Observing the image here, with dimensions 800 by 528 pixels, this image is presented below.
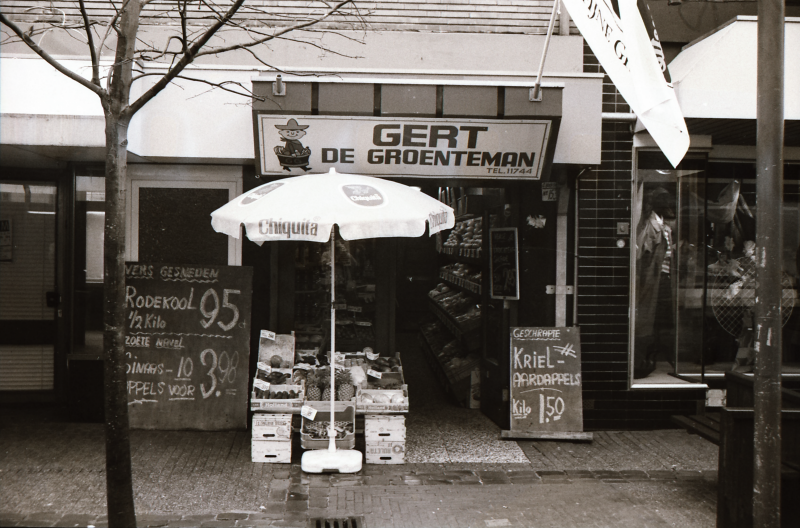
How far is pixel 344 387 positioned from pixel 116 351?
2.63m

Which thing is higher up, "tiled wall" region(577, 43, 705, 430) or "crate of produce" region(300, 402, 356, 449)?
"tiled wall" region(577, 43, 705, 430)

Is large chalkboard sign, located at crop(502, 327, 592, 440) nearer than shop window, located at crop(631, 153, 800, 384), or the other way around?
large chalkboard sign, located at crop(502, 327, 592, 440)

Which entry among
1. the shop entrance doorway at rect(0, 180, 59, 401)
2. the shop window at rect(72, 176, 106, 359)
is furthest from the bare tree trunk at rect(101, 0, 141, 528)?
the shop entrance doorway at rect(0, 180, 59, 401)

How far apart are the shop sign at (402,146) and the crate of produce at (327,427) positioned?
232cm

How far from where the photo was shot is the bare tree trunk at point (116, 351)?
4254 mm

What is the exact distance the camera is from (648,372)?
7648 mm

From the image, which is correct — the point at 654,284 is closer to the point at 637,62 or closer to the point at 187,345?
the point at 637,62

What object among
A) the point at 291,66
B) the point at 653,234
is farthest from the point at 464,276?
the point at 291,66

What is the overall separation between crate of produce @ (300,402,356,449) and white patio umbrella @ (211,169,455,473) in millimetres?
259

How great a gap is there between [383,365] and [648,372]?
121 inches

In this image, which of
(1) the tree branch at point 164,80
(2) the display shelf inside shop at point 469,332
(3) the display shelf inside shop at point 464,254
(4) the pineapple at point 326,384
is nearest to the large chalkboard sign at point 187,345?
(4) the pineapple at point 326,384

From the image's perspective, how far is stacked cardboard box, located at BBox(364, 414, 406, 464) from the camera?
6.29 meters

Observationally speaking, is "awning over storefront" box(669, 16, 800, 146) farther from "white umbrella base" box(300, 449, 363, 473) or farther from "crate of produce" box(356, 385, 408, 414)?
"white umbrella base" box(300, 449, 363, 473)

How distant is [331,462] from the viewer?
19.7 ft
